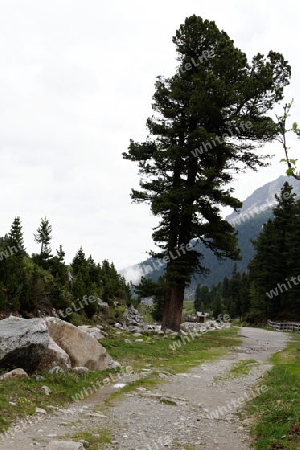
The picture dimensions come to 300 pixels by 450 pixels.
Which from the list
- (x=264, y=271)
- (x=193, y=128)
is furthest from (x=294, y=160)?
(x=264, y=271)

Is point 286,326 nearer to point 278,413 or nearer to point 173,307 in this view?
point 173,307

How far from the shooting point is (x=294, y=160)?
4.38 metres

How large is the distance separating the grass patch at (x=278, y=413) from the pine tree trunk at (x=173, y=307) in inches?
508

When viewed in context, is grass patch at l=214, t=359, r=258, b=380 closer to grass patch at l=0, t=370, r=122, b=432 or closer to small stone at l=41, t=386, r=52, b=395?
grass patch at l=0, t=370, r=122, b=432

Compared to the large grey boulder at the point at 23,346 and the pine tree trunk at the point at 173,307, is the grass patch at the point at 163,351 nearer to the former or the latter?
the pine tree trunk at the point at 173,307

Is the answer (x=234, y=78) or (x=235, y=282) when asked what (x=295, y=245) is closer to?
(x=234, y=78)

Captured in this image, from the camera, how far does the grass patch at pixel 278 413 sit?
6980mm

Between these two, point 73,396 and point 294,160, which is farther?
point 73,396

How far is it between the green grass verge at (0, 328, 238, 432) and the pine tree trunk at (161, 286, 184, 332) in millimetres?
2143

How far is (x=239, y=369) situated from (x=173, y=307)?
35.6 ft

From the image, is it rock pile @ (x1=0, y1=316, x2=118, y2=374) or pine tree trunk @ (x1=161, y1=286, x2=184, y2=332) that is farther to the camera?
pine tree trunk @ (x1=161, y1=286, x2=184, y2=332)

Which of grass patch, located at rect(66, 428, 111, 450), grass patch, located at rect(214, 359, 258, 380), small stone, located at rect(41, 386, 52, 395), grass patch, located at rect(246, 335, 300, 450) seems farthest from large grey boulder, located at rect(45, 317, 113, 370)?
grass patch, located at rect(66, 428, 111, 450)

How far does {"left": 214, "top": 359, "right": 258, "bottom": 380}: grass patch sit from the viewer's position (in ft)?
46.1

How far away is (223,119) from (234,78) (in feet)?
9.50
